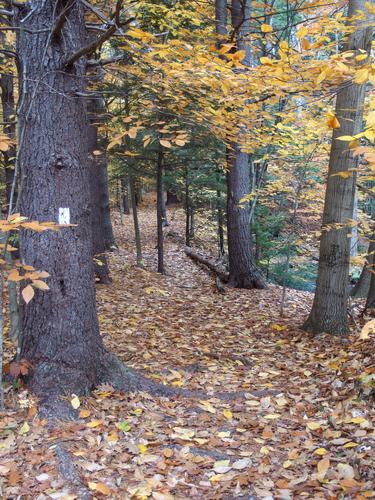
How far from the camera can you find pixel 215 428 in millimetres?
3488

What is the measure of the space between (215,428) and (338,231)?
3366 millimetres

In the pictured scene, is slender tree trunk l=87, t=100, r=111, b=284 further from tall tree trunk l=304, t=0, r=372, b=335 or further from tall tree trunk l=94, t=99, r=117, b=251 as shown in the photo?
tall tree trunk l=304, t=0, r=372, b=335

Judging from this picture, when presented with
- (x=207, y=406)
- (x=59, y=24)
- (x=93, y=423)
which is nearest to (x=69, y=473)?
(x=93, y=423)

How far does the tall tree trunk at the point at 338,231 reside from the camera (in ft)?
17.6

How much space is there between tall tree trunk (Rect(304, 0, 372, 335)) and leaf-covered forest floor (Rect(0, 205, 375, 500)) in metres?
0.31

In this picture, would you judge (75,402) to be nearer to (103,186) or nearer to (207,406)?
(207,406)

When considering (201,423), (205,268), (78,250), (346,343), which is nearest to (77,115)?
(78,250)

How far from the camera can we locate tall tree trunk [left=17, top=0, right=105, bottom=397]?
330 cm

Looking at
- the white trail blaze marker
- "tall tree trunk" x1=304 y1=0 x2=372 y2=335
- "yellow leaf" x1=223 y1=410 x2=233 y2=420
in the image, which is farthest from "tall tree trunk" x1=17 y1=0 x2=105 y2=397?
"tall tree trunk" x1=304 y1=0 x2=372 y2=335

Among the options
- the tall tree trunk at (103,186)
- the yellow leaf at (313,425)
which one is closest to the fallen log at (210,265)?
the tall tree trunk at (103,186)

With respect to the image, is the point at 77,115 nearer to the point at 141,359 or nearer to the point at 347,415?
the point at 141,359

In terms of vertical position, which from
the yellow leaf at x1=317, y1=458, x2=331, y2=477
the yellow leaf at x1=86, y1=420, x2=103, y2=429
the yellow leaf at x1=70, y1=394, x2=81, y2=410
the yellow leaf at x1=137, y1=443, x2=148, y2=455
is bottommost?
the yellow leaf at x1=137, y1=443, x2=148, y2=455

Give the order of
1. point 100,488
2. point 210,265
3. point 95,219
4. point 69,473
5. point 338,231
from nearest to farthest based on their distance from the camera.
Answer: point 100,488 < point 69,473 < point 338,231 < point 95,219 < point 210,265

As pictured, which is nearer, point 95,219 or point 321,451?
point 321,451
